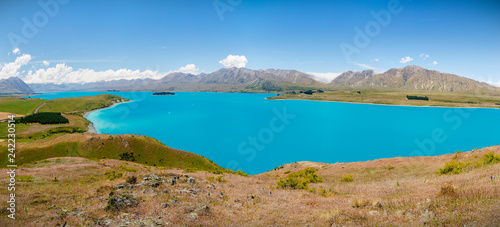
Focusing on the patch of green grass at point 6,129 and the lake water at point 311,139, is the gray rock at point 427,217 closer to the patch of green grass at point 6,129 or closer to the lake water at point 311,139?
the lake water at point 311,139

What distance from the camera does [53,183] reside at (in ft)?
88.5

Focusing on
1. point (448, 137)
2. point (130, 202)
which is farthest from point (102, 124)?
point (448, 137)

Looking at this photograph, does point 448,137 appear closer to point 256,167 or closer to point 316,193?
point 256,167

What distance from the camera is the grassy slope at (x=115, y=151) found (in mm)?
58034

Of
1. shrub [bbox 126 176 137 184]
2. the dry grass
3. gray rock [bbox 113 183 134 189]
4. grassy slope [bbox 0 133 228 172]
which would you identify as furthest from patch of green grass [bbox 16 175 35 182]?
grassy slope [bbox 0 133 228 172]

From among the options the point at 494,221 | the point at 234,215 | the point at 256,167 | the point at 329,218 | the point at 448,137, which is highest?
the point at 494,221

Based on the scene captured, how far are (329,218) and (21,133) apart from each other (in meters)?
151

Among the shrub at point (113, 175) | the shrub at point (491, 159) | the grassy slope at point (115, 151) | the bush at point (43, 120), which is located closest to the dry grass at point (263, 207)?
the shrub at point (491, 159)

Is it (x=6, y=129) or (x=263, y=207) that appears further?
(x=6, y=129)

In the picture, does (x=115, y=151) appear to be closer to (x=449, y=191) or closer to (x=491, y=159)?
(x=449, y=191)

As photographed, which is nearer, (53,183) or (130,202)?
(130,202)

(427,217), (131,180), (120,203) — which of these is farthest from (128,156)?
(427,217)

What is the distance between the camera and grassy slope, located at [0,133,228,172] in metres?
58.0

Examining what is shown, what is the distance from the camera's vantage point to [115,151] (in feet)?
202
